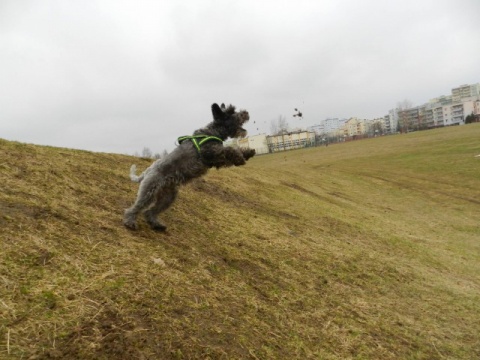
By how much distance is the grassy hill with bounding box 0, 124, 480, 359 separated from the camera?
2928mm

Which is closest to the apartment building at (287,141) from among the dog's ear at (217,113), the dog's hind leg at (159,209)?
the dog's ear at (217,113)

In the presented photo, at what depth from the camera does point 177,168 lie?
5.47m

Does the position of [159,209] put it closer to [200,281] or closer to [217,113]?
[200,281]

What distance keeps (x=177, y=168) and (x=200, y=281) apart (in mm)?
2018

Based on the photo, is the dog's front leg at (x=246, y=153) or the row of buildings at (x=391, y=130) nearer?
the dog's front leg at (x=246, y=153)

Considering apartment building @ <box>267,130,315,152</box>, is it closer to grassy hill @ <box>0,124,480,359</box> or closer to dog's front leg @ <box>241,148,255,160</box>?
grassy hill @ <box>0,124,480,359</box>

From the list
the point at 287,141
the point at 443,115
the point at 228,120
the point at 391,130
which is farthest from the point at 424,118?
the point at 228,120

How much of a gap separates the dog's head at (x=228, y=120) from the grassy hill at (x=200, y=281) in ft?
6.67

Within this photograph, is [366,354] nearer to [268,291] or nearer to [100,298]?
[268,291]

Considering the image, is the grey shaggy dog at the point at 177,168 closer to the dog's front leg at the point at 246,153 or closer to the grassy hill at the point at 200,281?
the dog's front leg at the point at 246,153

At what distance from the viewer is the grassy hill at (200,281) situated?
293cm

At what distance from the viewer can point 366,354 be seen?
4.00 metres

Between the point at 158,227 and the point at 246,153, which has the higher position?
the point at 246,153

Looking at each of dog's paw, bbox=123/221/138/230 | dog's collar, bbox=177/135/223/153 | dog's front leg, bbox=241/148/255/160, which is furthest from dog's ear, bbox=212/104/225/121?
dog's paw, bbox=123/221/138/230
